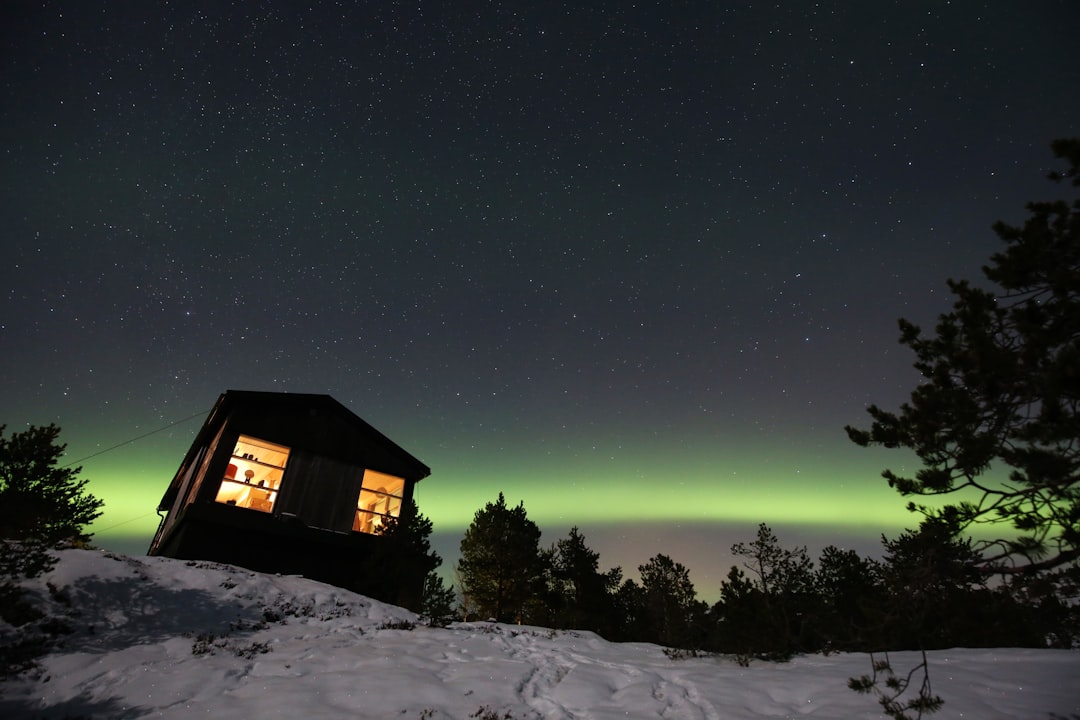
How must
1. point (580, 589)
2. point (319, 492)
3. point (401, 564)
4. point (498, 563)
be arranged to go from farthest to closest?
1. point (580, 589)
2. point (498, 563)
3. point (319, 492)
4. point (401, 564)

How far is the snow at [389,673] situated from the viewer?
580cm

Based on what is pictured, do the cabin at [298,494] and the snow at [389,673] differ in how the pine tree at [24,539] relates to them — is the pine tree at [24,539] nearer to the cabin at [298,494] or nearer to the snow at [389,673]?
the snow at [389,673]

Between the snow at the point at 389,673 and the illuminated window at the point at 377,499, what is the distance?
772 centimetres

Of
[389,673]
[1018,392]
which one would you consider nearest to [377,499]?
A: [389,673]

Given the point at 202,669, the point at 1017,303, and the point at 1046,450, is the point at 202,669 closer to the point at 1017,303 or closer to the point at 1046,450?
the point at 1046,450

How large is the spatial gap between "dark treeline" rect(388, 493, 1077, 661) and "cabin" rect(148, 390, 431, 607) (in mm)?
3547

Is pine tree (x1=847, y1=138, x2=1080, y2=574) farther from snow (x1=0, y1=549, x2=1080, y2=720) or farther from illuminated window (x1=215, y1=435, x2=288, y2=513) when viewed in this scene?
illuminated window (x1=215, y1=435, x2=288, y2=513)

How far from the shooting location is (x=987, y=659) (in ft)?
22.8

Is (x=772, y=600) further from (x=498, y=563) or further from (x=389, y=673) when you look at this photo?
(x=389, y=673)

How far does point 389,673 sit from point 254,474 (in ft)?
49.3

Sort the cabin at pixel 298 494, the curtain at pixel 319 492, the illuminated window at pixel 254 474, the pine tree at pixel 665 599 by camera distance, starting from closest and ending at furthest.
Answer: the cabin at pixel 298 494 → the curtain at pixel 319 492 → the illuminated window at pixel 254 474 → the pine tree at pixel 665 599


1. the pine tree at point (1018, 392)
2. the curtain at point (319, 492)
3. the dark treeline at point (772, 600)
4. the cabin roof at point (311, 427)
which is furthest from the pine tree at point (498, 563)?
the pine tree at point (1018, 392)

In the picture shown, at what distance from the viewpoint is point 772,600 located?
26141mm

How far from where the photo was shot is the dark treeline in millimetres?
4203
